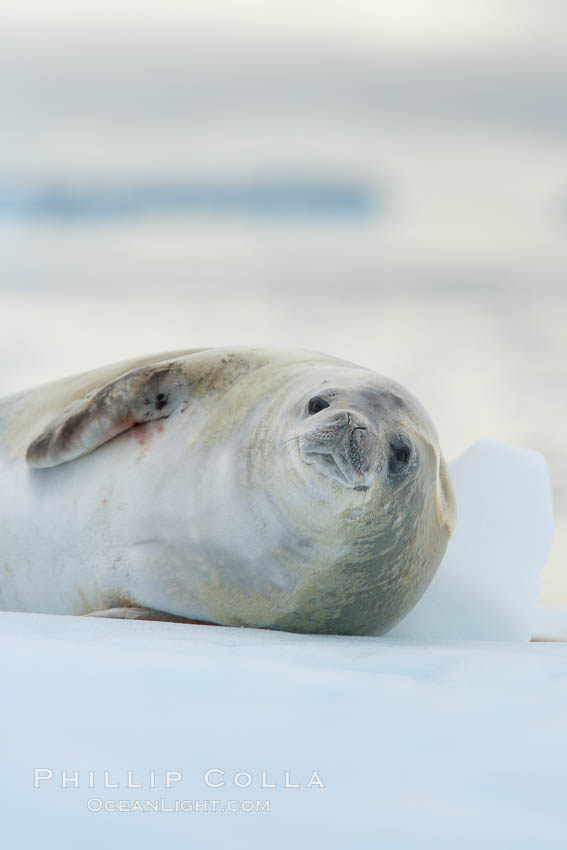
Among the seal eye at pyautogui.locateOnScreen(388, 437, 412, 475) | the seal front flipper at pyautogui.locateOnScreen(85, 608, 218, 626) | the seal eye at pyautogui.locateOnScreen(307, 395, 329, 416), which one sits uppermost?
the seal eye at pyautogui.locateOnScreen(307, 395, 329, 416)

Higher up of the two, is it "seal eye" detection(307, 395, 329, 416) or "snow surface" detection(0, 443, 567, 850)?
"seal eye" detection(307, 395, 329, 416)

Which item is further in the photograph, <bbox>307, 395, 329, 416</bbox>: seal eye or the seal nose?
<bbox>307, 395, 329, 416</bbox>: seal eye

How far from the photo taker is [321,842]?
208 cm

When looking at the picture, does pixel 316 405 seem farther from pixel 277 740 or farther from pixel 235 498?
pixel 277 740

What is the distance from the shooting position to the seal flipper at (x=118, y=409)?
15.3 ft

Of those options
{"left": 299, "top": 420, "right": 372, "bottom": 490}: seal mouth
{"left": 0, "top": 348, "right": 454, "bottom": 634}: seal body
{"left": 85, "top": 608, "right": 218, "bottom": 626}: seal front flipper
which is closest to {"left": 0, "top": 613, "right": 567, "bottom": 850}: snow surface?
{"left": 299, "top": 420, "right": 372, "bottom": 490}: seal mouth

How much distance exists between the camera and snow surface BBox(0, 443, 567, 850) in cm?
212

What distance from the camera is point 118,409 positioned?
464 cm

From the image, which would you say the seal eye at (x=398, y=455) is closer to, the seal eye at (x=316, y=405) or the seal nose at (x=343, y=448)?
the seal nose at (x=343, y=448)

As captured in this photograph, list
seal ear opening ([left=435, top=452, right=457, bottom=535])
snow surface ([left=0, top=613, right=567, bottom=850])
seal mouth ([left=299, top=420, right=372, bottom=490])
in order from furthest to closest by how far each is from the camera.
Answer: seal ear opening ([left=435, top=452, right=457, bottom=535])
seal mouth ([left=299, top=420, right=372, bottom=490])
snow surface ([left=0, top=613, right=567, bottom=850])

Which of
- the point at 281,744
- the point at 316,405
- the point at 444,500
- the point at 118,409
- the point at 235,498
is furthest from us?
the point at 444,500

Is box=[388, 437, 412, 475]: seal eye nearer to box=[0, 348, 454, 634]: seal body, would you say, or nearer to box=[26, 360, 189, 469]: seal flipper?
box=[0, 348, 454, 634]: seal body

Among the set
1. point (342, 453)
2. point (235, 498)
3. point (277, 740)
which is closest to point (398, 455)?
point (342, 453)

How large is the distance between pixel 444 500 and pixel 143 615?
138cm
